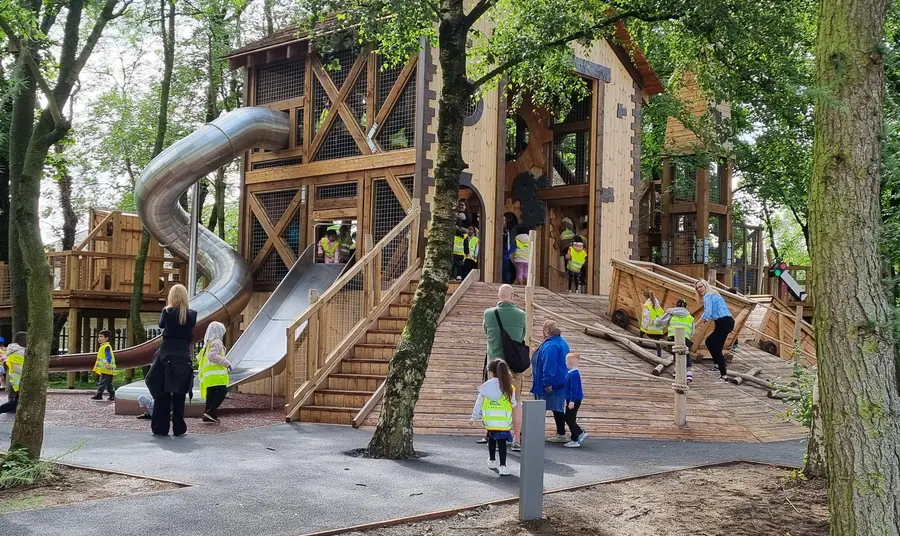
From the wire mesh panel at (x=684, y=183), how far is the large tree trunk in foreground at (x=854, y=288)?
912 inches

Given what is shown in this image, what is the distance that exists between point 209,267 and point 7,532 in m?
14.8

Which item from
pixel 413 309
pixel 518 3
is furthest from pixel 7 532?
pixel 518 3

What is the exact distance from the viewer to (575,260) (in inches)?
766

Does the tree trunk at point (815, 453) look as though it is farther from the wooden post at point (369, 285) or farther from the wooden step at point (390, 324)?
the wooden post at point (369, 285)

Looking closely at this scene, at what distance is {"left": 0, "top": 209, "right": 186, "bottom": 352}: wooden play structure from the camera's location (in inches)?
888

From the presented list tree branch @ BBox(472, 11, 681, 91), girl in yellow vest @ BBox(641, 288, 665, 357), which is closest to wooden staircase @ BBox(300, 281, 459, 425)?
girl in yellow vest @ BBox(641, 288, 665, 357)

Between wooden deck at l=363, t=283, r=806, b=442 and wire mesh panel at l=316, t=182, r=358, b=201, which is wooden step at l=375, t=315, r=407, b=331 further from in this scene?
wire mesh panel at l=316, t=182, r=358, b=201

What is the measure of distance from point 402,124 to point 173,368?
785cm

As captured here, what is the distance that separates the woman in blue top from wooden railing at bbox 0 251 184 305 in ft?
51.7

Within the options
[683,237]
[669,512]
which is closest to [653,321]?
[669,512]

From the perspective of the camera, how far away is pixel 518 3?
11352 mm

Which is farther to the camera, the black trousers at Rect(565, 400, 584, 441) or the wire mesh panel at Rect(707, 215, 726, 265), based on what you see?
the wire mesh panel at Rect(707, 215, 726, 265)

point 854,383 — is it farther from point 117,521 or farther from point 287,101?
point 287,101

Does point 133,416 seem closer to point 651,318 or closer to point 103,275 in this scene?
point 651,318
